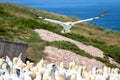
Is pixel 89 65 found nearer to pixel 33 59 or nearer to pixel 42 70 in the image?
pixel 33 59

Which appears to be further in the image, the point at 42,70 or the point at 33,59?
the point at 33,59

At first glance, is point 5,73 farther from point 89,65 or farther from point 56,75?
point 89,65

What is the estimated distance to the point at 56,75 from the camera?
6.07m

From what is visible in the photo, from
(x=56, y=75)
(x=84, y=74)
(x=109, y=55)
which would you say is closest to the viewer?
(x=56, y=75)

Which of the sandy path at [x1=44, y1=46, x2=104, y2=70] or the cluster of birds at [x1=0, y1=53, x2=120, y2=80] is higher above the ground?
the cluster of birds at [x1=0, y1=53, x2=120, y2=80]

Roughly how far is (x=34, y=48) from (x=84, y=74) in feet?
42.3

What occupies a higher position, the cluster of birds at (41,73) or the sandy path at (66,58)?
the cluster of birds at (41,73)

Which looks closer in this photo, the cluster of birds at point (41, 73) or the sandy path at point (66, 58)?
the cluster of birds at point (41, 73)

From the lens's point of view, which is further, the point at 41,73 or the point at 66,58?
the point at 66,58

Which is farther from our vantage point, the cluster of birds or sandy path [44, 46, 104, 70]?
sandy path [44, 46, 104, 70]

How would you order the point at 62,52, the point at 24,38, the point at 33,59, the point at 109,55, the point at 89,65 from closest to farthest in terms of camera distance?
the point at 33,59 → the point at 89,65 → the point at 62,52 → the point at 24,38 → the point at 109,55

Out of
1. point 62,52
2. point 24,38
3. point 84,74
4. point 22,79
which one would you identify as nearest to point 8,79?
point 22,79

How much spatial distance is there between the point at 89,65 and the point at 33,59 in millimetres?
2809

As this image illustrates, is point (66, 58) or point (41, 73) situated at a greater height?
point (41, 73)
